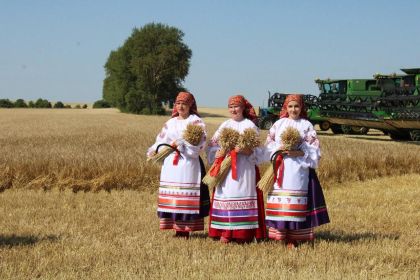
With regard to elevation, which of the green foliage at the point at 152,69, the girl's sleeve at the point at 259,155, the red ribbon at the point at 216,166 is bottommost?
the red ribbon at the point at 216,166

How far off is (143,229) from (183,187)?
3.44 ft

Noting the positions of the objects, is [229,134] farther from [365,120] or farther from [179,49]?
[179,49]

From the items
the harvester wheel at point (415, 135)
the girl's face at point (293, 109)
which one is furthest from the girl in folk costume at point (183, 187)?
the harvester wheel at point (415, 135)

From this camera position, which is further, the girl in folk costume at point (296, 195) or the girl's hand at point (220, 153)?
the girl's hand at point (220, 153)

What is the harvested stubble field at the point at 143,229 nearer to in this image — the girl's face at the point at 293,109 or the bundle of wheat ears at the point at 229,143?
the bundle of wheat ears at the point at 229,143

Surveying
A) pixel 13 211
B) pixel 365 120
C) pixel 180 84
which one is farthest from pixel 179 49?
pixel 13 211

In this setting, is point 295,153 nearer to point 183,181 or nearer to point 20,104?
point 183,181

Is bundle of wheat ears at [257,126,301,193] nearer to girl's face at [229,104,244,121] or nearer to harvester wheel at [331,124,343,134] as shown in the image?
girl's face at [229,104,244,121]

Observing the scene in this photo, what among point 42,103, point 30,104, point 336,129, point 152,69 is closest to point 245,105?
point 336,129

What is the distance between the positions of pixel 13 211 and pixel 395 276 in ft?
17.9

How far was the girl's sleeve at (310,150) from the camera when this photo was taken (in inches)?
259

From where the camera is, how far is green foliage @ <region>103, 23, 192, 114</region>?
66688 mm

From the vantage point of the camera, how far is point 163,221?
7.05 meters

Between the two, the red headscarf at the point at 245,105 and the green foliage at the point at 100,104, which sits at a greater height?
the green foliage at the point at 100,104
